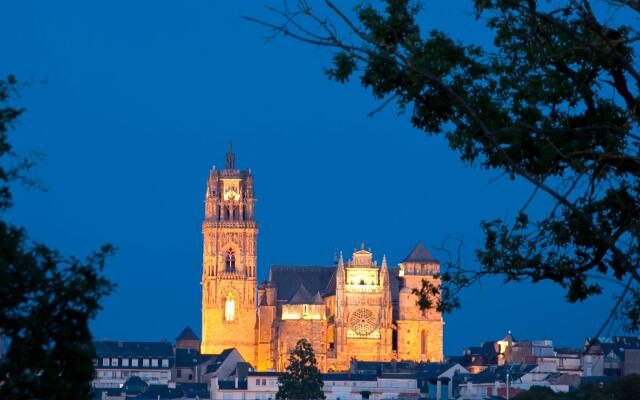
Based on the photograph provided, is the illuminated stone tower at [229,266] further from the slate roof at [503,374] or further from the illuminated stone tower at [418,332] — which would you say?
the slate roof at [503,374]

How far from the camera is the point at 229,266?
17125 cm

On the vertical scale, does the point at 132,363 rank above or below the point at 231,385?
above

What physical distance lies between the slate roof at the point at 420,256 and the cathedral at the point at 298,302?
0.30 feet

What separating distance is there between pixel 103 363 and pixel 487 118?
14590 centimetres

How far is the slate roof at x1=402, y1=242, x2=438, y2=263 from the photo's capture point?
16975 centimetres

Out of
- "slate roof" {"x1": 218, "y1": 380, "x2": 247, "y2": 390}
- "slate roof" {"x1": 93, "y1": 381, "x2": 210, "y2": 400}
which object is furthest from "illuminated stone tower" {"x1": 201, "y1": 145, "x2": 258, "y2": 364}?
"slate roof" {"x1": 218, "y1": 380, "x2": 247, "y2": 390}

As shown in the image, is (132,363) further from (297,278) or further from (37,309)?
(37,309)

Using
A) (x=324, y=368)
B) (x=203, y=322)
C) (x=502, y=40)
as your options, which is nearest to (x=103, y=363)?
(x=203, y=322)

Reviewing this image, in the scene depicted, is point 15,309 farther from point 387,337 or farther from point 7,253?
point 387,337

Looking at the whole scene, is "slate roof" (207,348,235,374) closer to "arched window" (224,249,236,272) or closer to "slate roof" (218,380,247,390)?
"arched window" (224,249,236,272)

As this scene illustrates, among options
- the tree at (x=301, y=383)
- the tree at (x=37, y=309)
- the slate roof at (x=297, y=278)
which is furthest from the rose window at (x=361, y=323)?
the tree at (x=37, y=309)

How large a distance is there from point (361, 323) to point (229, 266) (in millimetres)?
14300

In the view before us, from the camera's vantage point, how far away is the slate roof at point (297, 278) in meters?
172

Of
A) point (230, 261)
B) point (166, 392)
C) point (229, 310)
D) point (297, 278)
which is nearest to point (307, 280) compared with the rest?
point (297, 278)
